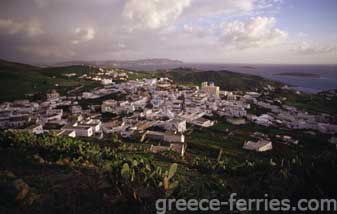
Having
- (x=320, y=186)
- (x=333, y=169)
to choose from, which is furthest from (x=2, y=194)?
(x=333, y=169)

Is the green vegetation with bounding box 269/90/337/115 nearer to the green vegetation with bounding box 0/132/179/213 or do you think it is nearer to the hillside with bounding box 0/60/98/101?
the green vegetation with bounding box 0/132/179/213

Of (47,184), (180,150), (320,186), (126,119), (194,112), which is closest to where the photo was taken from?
(320,186)

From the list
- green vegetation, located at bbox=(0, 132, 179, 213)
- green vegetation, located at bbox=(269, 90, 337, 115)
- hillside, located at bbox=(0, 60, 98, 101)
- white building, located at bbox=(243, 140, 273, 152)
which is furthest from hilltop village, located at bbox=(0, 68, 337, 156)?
green vegetation, located at bbox=(0, 132, 179, 213)

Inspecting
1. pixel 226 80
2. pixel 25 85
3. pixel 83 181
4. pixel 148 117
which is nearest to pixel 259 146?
pixel 148 117

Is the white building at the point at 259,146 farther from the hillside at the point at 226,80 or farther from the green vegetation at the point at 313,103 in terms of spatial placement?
the hillside at the point at 226,80

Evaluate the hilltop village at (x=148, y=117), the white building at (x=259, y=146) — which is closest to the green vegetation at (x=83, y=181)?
the hilltop village at (x=148, y=117)

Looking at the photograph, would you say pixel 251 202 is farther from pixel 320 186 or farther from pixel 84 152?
pixel 84 152
